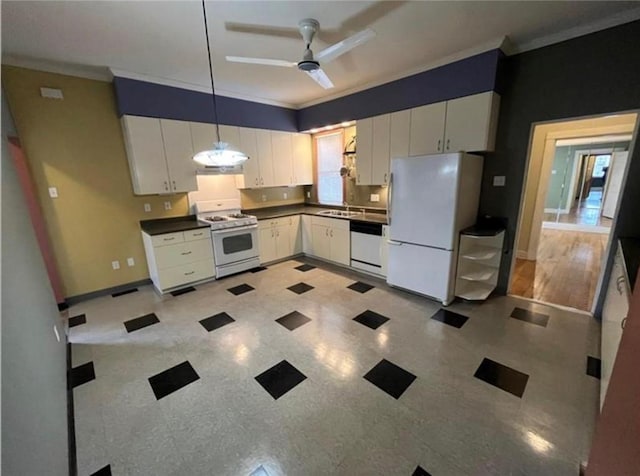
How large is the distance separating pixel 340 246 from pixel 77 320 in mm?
3320

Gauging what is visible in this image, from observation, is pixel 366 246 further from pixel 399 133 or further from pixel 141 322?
pixel 141 322

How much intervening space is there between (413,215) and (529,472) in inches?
89.1

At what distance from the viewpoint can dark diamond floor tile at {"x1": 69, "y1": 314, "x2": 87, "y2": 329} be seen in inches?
112

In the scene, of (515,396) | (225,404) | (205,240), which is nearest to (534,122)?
(515,396)

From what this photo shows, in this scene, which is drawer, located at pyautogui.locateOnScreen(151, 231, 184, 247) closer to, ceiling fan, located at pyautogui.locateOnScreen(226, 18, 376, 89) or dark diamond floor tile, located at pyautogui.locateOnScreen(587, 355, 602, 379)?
ceiling fan, located at pyautogui.locateOnScreen(226, 18, 376, 89)

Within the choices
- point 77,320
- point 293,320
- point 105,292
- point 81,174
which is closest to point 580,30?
point 293,320

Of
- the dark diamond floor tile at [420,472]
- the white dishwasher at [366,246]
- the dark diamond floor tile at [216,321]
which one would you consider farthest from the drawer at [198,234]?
the dark diamond floor tile at [420,472]

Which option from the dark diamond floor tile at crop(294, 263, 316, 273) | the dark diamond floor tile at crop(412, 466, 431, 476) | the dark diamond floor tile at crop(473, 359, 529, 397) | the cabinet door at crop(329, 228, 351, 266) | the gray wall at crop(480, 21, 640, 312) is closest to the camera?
the dark diamond floor tile at crop(412, 466, 431, 476)

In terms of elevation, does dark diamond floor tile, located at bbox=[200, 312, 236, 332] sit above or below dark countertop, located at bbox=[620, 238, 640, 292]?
below

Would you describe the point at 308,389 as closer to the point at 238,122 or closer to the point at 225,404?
the point at 225,404

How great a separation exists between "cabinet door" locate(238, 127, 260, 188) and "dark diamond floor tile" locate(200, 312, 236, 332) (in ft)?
7.26

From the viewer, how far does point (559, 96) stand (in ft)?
8.57

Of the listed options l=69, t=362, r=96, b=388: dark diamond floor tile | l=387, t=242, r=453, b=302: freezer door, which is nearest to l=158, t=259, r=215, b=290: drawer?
l=69, t=362, r=96, b=388: dark diamond floor tile

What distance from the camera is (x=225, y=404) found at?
1.81 m
